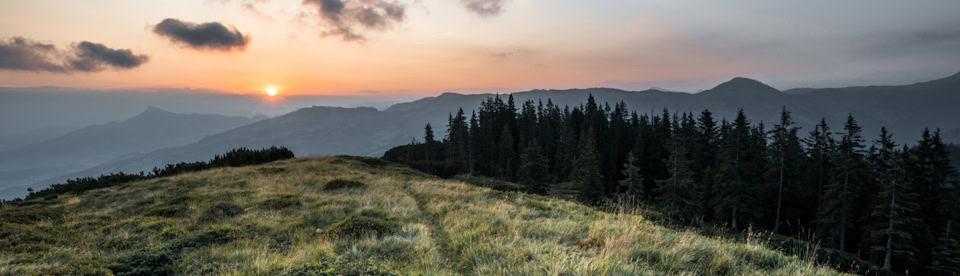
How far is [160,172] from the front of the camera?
93.8 ft

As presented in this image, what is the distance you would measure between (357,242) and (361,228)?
1210 millimetres

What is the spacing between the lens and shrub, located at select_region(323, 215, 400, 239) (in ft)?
27.1

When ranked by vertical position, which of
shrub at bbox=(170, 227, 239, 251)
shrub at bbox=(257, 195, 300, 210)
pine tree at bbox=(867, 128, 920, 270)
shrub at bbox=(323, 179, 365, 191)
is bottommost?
pine tree at bbox=(867, 128, 920, 270)

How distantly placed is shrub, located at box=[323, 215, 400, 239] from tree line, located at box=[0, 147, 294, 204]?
2096cm

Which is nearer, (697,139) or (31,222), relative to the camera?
(31,222)

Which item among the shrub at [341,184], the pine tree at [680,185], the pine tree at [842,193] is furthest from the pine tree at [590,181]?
the shrub at [341,184]

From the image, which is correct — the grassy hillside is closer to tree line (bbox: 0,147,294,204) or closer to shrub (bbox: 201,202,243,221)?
shrub (bbox: 201,202,243,221)

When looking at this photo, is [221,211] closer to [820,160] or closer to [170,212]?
[170,212]

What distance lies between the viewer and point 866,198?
152 ft

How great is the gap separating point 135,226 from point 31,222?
4.45 meters

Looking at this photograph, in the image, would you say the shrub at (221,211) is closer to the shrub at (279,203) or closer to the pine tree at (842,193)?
the shrub at (279,203)

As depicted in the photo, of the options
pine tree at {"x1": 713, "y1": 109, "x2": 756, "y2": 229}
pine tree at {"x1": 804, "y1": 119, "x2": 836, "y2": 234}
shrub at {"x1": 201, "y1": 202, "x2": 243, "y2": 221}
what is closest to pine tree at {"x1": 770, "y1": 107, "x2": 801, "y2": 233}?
pine tree at {"x1": 804, "y1": 119, "x2": 836, "y2": 234}

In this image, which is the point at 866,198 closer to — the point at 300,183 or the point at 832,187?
the point at 832,187

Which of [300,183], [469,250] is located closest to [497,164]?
[300,183]
